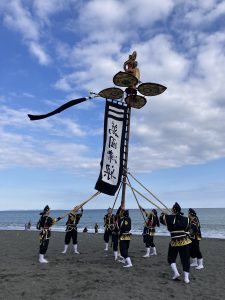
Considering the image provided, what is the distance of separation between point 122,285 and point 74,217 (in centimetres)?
643

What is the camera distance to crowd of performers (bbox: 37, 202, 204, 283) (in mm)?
9797

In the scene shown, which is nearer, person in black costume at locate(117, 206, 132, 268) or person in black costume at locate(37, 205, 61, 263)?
person in black costume at locate(117, 206, 132, 268)

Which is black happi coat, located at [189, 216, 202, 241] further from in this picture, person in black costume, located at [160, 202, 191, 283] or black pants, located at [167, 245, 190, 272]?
black pants, located at [167, 245, 190, 272]

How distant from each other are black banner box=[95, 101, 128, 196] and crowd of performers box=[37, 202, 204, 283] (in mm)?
1149

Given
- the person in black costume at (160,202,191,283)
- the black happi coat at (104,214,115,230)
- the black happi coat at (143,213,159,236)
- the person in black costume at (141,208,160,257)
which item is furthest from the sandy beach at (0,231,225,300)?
the black happi coat at (104,214,115,230)

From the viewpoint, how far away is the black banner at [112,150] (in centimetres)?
1264

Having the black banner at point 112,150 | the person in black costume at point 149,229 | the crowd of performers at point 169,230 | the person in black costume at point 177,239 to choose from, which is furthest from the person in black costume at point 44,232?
the person in black costume at point 177,239

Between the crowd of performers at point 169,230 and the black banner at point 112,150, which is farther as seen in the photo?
the black banner at point 112,150

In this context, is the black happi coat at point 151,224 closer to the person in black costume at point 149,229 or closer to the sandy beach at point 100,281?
the person in black costume at point 149,229

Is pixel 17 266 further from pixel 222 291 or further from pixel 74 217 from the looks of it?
pixel 222 291

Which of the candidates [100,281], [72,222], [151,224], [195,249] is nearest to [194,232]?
[195,249]

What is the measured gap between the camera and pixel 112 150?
1289 cm

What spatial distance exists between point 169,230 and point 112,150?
418 centimetres

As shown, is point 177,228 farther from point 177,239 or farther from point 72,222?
point 72,222
